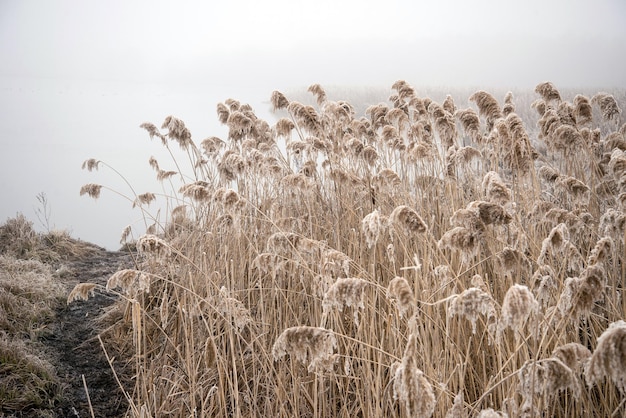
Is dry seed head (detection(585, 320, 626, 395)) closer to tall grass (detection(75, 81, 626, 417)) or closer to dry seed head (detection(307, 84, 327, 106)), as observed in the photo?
tall grass (detection(75, 81, 626, 417))

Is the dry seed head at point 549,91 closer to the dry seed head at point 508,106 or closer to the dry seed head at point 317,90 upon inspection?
the dry seed head at point 508,106

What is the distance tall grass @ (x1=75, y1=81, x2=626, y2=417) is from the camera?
47.9 inches

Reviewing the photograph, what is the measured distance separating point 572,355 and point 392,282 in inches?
17.8

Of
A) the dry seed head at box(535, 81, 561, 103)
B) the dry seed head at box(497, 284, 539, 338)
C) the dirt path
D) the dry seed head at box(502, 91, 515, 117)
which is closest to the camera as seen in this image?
the dry seed head at box(497, 284, 539, 338)

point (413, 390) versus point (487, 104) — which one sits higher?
point (487, 104)

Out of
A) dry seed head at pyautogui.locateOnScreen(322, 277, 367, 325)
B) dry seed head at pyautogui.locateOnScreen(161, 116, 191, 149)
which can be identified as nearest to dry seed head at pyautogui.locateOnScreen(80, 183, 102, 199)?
dry seed head at pyautogui.locateOnScreen(161, 116, 191, 149)

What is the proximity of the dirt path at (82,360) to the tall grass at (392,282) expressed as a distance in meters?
0.13

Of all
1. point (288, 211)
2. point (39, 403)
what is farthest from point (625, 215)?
point (39, 403)

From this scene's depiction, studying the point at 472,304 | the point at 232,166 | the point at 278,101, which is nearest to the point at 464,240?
the point at 472,304

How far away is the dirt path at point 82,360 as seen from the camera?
2783 millimetres

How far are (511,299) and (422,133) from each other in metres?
2.63

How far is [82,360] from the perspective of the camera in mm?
3238

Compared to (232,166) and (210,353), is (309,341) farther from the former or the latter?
(232,166)

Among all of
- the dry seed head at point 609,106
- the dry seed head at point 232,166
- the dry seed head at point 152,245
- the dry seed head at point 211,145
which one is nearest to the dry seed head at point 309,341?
the dry seed head at point 152,245
